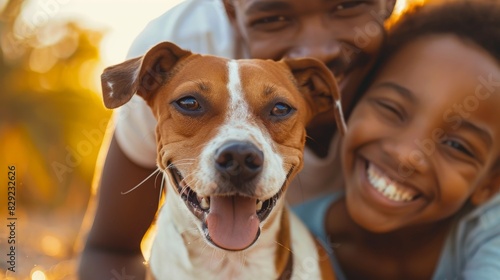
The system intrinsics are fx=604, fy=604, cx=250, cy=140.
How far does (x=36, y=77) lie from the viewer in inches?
305

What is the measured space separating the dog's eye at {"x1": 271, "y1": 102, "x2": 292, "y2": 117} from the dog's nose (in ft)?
1.05

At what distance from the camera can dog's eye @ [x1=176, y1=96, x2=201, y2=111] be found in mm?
2305

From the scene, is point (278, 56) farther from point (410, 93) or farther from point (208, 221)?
point (208, 221)

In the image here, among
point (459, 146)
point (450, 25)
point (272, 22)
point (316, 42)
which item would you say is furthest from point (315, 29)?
point (459, 146)

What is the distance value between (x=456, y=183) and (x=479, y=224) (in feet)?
1.19

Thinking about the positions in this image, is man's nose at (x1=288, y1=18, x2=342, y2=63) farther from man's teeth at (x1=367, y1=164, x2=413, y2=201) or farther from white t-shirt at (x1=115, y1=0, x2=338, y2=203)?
man's teeth at (x1=367, y1=164, x2=413, y2=201)

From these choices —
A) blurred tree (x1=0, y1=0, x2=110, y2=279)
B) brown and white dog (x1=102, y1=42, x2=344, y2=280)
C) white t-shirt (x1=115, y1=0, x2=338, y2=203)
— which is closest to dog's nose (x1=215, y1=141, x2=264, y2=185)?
brown and white dog (x1=102, y1=42, x2=344, y2=280)

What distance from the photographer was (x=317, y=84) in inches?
105

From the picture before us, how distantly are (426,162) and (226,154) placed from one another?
123cm

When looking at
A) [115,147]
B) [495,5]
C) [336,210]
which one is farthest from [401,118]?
[115,147]

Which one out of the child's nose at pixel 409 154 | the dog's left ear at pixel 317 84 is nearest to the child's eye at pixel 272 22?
the dog's left ear at pixel 317 84

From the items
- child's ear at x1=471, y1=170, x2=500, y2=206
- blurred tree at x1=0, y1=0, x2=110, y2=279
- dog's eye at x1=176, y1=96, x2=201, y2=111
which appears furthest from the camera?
blurred tree at x1=0, y1=0, x2=110, y2=279

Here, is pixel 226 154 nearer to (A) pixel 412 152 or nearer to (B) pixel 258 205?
(B) pixel 258 205

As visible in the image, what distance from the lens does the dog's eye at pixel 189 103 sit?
2.30 metres
